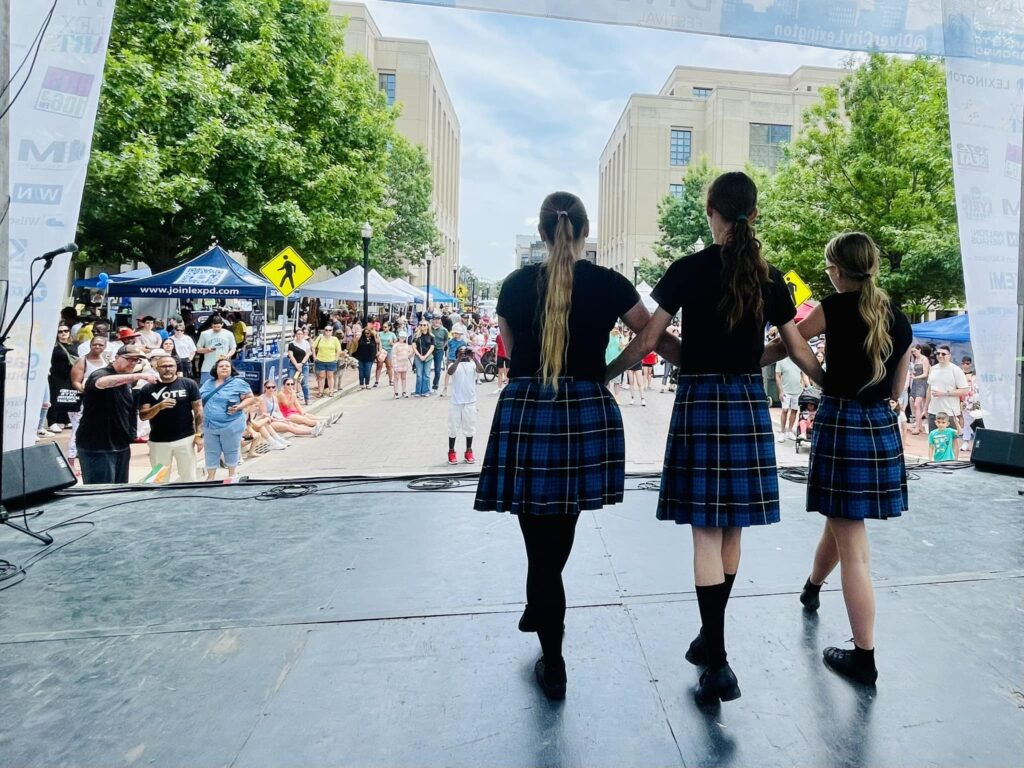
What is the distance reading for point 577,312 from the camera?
2.37 m

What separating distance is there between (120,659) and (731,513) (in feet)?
7.81

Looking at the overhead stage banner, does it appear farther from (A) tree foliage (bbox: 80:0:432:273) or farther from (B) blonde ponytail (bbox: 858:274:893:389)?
(A) tree foliage (bbox: 80:0:432:273)

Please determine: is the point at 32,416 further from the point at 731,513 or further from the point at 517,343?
the point at 731,513

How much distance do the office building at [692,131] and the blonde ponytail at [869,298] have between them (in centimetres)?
5146

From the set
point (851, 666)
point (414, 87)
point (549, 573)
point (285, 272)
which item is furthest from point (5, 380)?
point (414, 87)

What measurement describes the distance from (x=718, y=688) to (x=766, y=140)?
62.5m

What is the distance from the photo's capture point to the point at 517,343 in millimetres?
2436

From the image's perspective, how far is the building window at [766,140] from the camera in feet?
187

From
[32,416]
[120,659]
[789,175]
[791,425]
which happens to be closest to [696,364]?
[120,659]

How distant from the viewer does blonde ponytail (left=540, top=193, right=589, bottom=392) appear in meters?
2.32

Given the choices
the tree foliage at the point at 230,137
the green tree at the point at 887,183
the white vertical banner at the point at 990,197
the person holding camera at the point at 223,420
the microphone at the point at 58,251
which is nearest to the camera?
the microphone at the point at 58,251

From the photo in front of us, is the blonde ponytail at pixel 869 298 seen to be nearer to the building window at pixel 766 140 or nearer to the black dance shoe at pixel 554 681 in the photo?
the black dance shoe at pixel 554 681

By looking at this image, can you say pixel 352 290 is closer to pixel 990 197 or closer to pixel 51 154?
pixel 51 154

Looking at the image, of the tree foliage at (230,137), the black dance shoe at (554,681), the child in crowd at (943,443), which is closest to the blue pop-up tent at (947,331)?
the child in crowd at (943,443)
